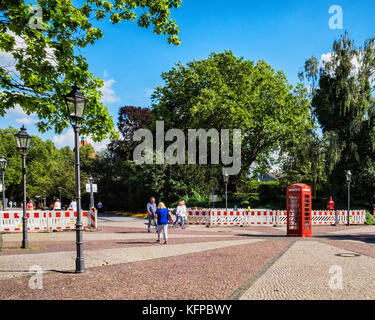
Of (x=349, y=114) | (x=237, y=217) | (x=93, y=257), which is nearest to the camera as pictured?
(x=93, y=257)

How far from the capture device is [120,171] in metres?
46.8

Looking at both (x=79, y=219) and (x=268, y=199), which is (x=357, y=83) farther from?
(x=79, y=219)

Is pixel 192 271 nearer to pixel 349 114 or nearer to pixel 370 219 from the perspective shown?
pixel 370 219

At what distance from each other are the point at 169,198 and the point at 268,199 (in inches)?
376

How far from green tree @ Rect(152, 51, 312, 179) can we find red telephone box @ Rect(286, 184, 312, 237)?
13.9 m

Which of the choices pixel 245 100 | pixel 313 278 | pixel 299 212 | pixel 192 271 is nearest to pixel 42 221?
pixel 299 212

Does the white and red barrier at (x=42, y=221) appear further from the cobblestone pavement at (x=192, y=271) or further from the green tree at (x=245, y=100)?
the green tree at (x=245, y=100)

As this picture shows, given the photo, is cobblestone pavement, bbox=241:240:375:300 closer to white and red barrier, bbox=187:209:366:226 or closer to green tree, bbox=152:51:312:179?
white and red barrier, bbox=187:209:366:226

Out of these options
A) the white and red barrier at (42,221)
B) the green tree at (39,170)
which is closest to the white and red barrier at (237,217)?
the white and red barrier at (42,221)

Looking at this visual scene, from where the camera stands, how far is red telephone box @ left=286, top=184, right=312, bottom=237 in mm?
16297

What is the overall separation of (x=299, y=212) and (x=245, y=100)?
1629cm

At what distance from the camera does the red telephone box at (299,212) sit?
1630cm

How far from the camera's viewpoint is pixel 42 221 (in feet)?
65.7
